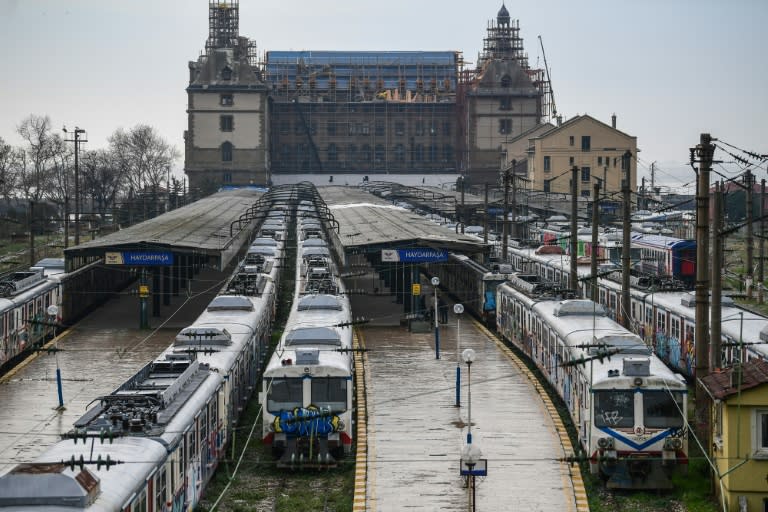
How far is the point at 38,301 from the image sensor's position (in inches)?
1390

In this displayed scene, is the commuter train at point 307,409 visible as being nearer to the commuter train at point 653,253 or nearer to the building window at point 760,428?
the building window at point 760,428

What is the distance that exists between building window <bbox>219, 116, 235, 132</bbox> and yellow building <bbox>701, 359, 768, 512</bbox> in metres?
96.2

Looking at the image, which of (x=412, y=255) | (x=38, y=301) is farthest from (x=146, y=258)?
(x=412, y=255)

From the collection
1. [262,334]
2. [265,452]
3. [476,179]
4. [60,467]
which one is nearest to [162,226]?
[262,334]

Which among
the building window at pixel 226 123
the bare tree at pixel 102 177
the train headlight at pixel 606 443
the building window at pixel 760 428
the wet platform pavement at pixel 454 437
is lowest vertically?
the wet platform pavement at pixel 454 437

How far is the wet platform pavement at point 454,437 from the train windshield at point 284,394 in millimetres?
1839

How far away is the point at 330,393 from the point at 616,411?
5135 millimetres

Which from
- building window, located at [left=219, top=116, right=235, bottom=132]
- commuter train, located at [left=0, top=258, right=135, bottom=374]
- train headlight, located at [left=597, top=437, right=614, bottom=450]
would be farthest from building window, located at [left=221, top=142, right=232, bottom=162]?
train headlight, located at [left=597, top=437, right=614, bottom=450]

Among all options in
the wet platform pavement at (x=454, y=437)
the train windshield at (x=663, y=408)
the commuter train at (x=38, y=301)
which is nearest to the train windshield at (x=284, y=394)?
the wet platform pavement at (x=454, y=437)

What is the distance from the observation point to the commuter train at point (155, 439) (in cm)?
1234

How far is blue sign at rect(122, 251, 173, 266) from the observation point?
1580 inches

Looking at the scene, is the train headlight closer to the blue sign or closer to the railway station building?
the blue sign

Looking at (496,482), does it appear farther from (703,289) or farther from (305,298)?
(305,298)

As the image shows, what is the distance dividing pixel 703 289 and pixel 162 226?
104 feet
